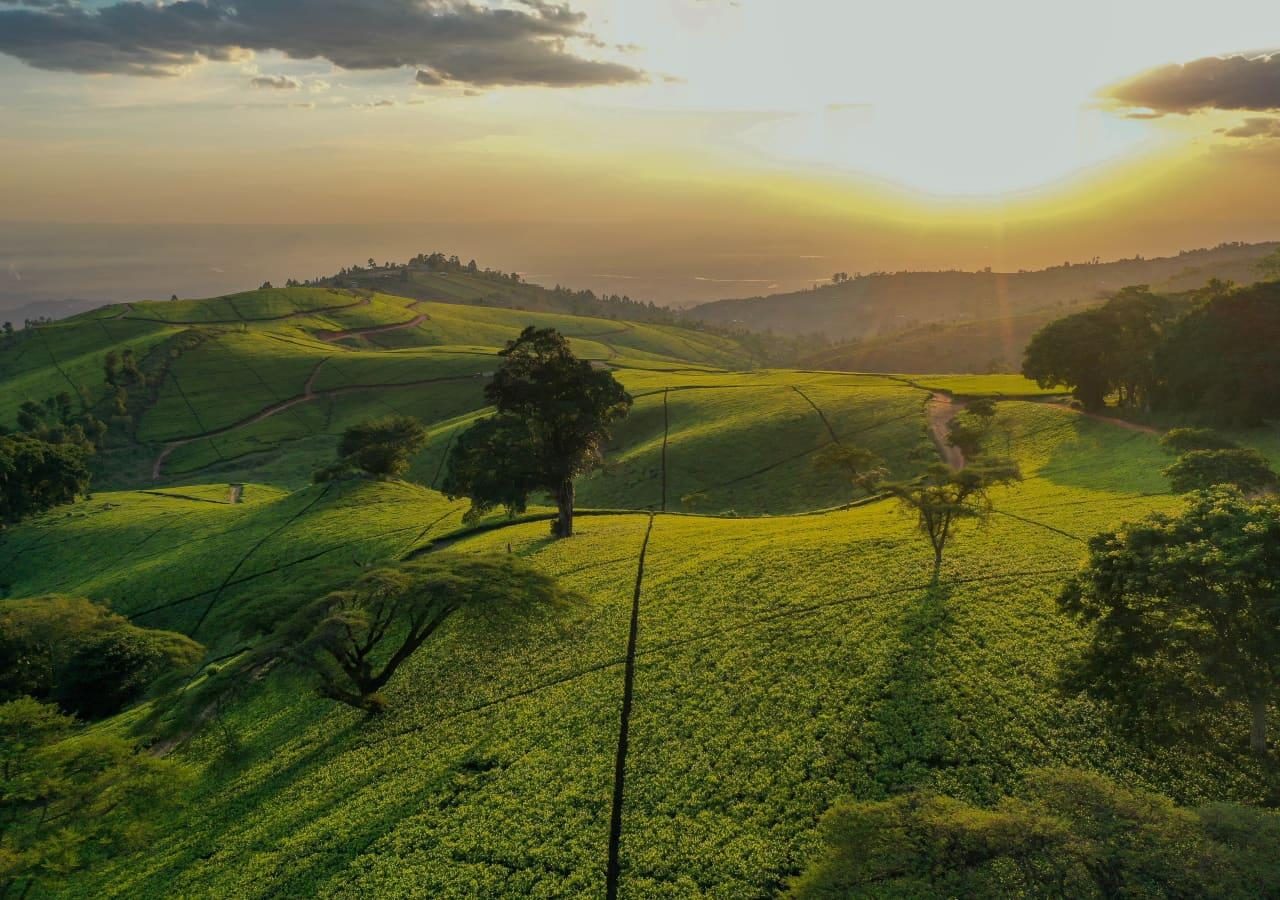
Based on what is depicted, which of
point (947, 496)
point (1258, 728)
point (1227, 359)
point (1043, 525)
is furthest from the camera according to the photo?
point (1227, 359)

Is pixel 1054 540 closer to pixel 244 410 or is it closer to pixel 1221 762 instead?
pixel 1221 762

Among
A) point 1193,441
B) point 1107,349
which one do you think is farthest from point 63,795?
point 1107,349

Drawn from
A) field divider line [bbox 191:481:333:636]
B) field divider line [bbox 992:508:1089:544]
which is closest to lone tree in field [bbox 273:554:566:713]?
field divider line [bbox 992:508:1089:544]

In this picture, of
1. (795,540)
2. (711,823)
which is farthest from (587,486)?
(711,823)

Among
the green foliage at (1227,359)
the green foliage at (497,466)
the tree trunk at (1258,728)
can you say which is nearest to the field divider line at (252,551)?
the green foliage at (497,466)

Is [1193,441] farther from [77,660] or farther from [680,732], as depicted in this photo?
[77,660]
